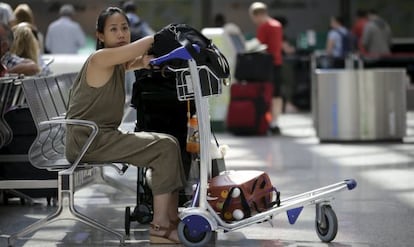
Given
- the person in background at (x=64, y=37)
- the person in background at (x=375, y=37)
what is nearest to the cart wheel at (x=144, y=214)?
the person in background at (x=64, y=37)

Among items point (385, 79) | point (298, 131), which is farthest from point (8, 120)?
point (298, 131)

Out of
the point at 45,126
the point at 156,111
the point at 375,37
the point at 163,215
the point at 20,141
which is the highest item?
the point at 156,111

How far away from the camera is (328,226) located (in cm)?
636

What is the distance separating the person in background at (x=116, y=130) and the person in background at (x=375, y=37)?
42.7ft

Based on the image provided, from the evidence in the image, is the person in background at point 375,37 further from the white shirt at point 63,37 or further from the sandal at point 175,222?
the sandal at point 175,222

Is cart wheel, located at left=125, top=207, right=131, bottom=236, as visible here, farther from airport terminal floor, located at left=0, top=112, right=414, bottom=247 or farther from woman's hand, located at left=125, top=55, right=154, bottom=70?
woman's hand, located at left=125, top=55, right=154, bottom=70

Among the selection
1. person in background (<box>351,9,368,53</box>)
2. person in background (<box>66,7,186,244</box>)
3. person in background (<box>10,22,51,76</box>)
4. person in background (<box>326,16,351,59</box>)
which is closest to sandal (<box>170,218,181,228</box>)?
person in background (<box>66,7,186,244</box>)

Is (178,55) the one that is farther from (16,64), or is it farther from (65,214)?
(16,64)

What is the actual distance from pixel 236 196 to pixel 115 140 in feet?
2.69

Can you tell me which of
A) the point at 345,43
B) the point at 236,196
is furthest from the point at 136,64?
the point at 345,43

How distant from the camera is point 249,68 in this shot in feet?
45.5

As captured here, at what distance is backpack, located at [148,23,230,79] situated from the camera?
6016 mm

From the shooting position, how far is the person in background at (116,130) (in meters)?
6.28

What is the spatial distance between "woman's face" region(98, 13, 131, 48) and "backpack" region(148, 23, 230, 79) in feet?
1.10
